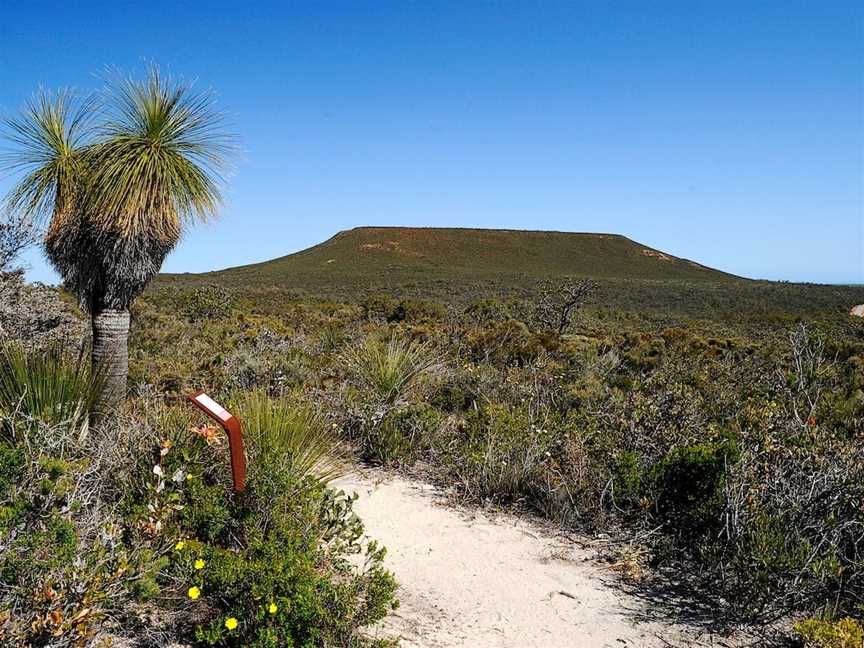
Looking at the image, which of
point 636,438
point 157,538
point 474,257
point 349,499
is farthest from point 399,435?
point 474,257

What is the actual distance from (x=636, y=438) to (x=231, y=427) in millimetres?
3881

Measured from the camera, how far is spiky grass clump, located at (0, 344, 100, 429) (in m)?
4.20

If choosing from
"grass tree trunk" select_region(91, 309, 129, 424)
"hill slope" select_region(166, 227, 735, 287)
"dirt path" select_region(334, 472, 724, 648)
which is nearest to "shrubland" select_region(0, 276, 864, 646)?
"dirt path" select_region(334, 472, 724, 648)

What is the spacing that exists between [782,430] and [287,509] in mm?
4430

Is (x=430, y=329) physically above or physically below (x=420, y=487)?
above

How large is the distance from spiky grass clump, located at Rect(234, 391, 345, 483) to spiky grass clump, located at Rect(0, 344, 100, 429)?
3.46 feet

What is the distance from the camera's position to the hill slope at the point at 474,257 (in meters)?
74.4

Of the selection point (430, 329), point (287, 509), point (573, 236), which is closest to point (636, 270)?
point (573, 236)

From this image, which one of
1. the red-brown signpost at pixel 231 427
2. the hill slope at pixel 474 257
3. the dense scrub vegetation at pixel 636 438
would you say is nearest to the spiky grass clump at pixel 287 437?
the red-brown signpost at pixel 231 427

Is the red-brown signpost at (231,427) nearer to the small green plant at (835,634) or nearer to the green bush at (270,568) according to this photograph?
the green bush at (270,568)

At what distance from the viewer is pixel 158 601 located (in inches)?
130

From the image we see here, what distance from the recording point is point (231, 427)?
3.23m

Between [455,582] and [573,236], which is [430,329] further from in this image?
[573,236]

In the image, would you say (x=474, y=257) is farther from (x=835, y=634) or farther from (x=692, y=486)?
(x=835, y=634)
